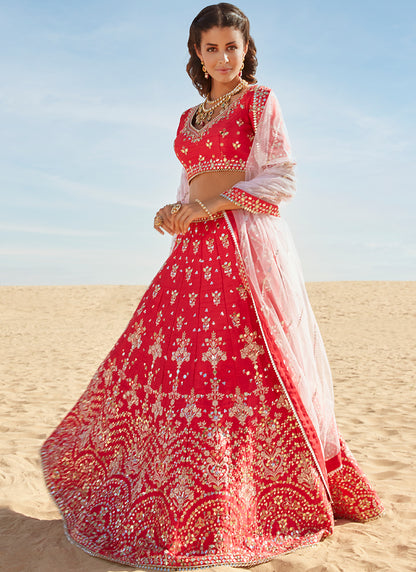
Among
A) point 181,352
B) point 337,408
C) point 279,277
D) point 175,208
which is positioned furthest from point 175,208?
point 337,408

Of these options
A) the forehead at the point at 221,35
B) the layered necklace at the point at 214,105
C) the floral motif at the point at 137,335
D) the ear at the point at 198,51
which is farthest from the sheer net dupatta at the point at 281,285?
the floral motif at the point at 137,335

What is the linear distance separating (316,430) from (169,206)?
4.44 feet

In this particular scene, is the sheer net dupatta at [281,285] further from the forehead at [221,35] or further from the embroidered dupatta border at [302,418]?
the forehead at [221,35]

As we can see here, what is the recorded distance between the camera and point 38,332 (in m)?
17.2

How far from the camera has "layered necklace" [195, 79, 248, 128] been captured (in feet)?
10.2

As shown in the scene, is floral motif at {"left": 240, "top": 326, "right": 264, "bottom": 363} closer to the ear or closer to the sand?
the sand

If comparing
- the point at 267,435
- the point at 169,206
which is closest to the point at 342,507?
the point at 267,435

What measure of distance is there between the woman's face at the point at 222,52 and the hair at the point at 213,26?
3 cm

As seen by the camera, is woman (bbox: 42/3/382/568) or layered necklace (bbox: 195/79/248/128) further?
layered necklace (bbox: 195/79/248/128)

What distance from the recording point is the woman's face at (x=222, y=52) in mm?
2961

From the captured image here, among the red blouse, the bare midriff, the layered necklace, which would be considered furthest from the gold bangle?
the layered necklace

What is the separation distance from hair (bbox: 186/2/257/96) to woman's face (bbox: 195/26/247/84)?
33mm

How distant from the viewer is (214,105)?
3158 millimetres

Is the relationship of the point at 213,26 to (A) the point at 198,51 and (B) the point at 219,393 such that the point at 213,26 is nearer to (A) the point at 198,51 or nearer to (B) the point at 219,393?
(A) the point at 198,51
